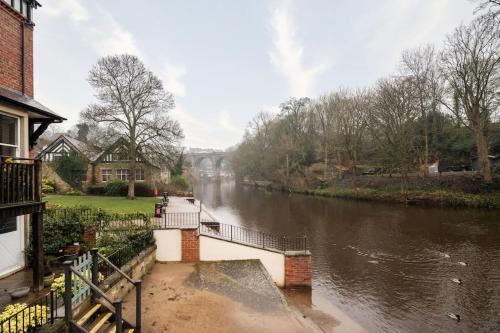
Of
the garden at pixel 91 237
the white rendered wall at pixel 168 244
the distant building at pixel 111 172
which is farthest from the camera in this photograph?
the distant building at pixel 111 172

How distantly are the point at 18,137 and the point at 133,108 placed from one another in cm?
1885

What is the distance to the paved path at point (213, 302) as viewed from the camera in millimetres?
7062

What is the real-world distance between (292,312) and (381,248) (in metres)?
10.4

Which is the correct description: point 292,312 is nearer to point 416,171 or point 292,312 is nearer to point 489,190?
point 489,190

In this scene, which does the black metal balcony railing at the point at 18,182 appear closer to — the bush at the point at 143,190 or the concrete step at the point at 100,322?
the concrete step at the point at 100,322

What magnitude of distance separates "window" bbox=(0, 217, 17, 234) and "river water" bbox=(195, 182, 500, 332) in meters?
10.1

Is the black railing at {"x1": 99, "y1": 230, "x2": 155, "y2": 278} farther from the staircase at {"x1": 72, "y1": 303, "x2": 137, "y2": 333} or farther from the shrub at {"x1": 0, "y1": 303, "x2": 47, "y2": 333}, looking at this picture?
the shrub at {"x1": 0, "y1": 303, "x2": 47, "y2": 333}

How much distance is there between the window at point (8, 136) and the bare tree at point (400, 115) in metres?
32.8

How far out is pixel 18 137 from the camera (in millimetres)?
7625

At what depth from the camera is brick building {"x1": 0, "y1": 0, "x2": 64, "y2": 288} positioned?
598cm

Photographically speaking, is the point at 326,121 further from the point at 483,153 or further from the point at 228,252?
the point at 228,252

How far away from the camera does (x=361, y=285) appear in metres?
11.6

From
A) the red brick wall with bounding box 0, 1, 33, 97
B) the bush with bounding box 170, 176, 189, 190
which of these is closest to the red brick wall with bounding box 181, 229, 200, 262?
the red brick wall with bounding box 0, 1, 33, 97

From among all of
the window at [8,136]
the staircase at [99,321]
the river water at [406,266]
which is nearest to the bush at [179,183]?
the river water at [406,266]
